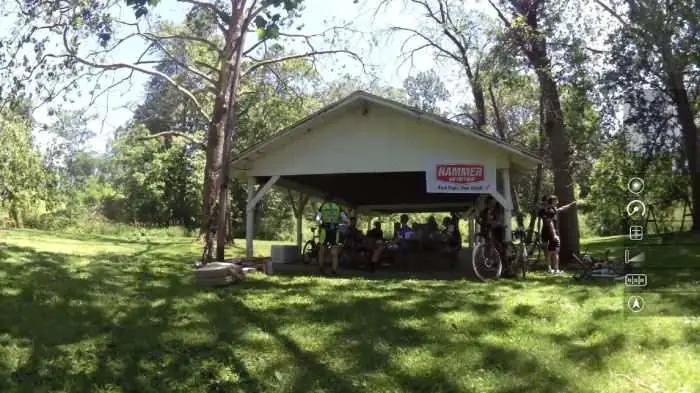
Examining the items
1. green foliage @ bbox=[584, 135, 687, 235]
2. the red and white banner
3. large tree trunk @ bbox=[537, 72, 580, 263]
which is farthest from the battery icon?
large tree trunk @ bbox=[537, 72, 580, 263]

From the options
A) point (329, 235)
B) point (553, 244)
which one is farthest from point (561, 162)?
point (329, 235)

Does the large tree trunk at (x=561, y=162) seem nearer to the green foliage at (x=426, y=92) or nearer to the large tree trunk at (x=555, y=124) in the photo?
the large tree trunk at (x=555, y=124)

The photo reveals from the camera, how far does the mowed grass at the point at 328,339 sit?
6.49 m

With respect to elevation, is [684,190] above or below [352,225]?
above

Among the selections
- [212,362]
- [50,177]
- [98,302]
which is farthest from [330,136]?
[50,177]

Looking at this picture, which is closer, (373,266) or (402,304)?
(402,304)

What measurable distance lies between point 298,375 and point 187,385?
1100 millimetres

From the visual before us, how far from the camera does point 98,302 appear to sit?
877cm

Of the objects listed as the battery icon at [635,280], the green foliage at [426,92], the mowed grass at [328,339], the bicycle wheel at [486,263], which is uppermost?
the green foliage at [426,92]

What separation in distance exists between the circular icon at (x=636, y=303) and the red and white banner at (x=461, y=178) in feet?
13.2

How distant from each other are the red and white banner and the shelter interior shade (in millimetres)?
2524

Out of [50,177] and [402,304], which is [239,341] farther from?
[50,177]

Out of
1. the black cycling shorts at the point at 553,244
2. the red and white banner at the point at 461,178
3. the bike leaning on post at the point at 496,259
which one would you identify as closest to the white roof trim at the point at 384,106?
the red and white banner at the point at 461,178

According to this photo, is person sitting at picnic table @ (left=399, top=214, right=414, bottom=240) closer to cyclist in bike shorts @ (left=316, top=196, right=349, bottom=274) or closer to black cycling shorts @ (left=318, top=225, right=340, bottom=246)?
cyclist in bike shorts @ (left=316, top=196, right=349, bottom=274)
